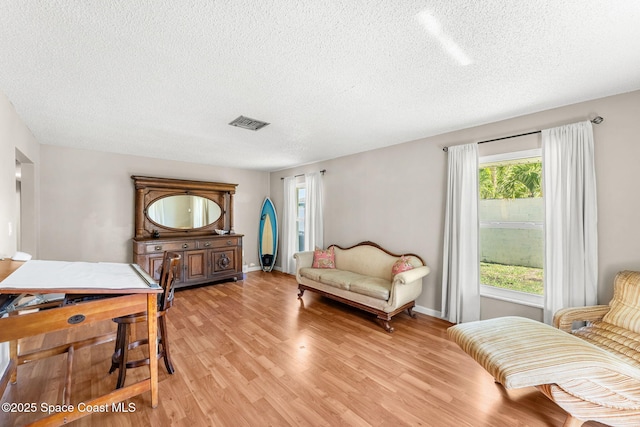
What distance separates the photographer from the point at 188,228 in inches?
193

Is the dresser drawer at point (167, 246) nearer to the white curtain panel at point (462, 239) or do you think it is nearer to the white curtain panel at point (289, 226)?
the white curtain panel at point (289, 226)

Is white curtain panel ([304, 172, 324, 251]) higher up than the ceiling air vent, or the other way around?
the ceiling air vent

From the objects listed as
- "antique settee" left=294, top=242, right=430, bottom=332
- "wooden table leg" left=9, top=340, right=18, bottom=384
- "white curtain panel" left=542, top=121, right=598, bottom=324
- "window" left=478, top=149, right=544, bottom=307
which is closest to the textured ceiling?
"white curtain panel" left=542, top=121, right=598, bottom=324

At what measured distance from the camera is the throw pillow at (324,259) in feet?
13.5

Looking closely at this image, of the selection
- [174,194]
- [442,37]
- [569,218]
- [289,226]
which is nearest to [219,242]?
[174,194]

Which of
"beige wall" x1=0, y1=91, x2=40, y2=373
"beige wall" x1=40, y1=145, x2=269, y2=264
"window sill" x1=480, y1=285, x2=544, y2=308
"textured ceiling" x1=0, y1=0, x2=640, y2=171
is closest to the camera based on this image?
"textured ceiling" x1=0, y1=0, x2=640, y2=171

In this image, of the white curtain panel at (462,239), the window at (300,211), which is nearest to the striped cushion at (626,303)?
the white curtain panel at (462,239)

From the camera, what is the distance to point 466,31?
1.42 metres

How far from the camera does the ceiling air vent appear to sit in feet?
Result: 8.94

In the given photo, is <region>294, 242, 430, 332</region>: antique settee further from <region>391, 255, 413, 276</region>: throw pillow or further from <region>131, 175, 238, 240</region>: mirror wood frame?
<region>131, 175, 238, 240</region>: mirror wood frame

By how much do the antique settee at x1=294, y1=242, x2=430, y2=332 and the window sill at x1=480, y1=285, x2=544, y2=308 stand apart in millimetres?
665

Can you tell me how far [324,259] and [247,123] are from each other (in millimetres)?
2396

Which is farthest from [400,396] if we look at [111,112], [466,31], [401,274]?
[111,112]

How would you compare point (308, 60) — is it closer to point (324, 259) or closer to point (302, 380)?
point (302, 380)
